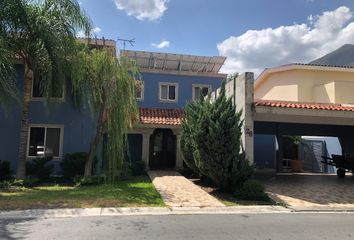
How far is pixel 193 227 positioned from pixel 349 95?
16927 mm

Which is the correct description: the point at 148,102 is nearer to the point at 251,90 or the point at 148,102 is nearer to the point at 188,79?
the point at 188,79

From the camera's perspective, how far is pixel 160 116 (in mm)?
22000

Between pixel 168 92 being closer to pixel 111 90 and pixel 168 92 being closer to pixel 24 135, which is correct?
pixel 111 90

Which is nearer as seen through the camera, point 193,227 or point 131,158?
point 193,227

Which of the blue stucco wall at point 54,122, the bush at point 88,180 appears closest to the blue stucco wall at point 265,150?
the blue stucco wall at point 54,122

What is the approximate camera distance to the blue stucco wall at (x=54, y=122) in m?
17.8

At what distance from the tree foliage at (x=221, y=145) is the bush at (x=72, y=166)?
20.5 feet

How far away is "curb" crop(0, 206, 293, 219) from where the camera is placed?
9.84 metres

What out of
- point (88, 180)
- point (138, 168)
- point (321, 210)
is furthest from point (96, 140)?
point (321, 210)

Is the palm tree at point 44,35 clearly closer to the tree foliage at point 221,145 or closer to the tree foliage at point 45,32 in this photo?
the tree foliage at point 45,32

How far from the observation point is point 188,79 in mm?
24125

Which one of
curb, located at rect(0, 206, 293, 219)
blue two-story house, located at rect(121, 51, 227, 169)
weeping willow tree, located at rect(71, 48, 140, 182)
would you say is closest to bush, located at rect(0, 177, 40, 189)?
weeping willow tree, located at rect(71, 48, 140, 182)

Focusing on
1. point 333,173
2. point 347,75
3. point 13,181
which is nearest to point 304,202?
point 13,181

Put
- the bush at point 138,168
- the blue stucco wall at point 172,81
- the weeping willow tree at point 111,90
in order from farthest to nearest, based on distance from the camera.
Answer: the blue stucco wall at point 172,81 < the bush at point 138,168 < the weeping willow tree at point 111,90
